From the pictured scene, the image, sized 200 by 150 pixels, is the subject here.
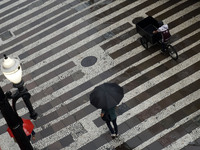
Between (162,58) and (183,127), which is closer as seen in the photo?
(183,127)

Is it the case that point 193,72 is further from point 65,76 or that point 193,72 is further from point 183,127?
point 65,76

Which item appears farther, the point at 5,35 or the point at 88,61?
the point at 5,35

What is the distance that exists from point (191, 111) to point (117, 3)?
7.42 metres

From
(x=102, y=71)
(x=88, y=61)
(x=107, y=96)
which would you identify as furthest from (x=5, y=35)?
(x=107, y=96)

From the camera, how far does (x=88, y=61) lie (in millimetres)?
14602

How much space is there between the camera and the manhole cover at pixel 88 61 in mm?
14488

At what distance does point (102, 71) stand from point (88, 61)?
906 millimetres

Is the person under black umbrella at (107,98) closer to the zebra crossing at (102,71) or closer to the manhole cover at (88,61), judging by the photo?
the zebra crossing at (102,71)


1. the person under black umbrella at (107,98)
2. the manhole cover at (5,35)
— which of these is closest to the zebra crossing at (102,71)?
the manhole cover at (5,35)

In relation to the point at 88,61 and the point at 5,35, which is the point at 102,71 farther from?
the point at 5,35

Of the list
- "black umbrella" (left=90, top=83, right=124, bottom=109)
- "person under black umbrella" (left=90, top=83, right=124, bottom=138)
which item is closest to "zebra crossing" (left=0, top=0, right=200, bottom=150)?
"person under black umbrella" (left=90, top=83, right=124, bottom=138)

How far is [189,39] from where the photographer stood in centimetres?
1448

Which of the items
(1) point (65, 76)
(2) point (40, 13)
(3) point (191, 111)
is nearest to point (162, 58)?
(3) point (191, 111)

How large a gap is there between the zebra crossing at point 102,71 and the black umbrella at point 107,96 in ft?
6.91
